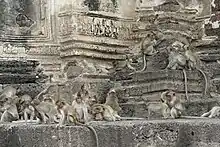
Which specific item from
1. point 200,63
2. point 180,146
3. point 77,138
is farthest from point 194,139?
point 200,63

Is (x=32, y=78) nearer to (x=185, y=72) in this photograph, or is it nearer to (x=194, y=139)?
(x=185, y=72)

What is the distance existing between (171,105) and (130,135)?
76.1 inches

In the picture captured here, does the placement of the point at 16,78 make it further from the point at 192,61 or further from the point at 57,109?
the point at 192,61

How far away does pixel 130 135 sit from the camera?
27.4 ft

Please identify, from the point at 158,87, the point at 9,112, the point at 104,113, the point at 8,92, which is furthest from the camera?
the point at 8,92

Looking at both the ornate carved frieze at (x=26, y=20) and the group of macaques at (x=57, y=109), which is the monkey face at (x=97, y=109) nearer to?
the group of macaques at (x=57, y=109)

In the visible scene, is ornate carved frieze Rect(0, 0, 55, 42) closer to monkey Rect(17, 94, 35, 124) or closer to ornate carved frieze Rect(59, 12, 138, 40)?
ornate carved frieze Rect(59, 12, 138, 40)

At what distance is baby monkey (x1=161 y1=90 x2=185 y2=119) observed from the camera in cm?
990

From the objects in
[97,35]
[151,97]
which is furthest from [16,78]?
[151,97]

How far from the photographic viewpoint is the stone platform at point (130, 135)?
825cm

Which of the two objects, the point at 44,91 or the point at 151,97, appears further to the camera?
the point at 44,91

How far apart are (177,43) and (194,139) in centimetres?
409

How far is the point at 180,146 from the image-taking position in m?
8.34

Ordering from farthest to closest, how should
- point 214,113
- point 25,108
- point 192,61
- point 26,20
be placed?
1. point 26,20
2. point 192,61
3. point 25,108
4. point 214,113
